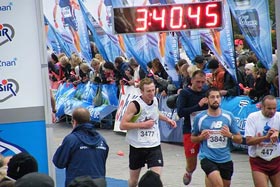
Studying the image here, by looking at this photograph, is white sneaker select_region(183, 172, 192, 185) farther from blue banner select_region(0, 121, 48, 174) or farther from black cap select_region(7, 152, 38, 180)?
black cap select_region(7, 152, 38, 180)

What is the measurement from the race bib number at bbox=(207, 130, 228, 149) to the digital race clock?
3481 millimetres

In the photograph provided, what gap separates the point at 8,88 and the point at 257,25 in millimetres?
8786

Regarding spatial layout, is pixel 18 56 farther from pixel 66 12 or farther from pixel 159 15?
pixel 66 12

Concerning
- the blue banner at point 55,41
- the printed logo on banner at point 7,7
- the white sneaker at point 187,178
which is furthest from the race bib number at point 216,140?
the blue banner at point 55,41

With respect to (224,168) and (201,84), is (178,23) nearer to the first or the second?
(201,84)

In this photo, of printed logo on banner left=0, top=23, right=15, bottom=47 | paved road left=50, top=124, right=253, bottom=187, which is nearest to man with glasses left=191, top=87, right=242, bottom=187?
paved road left=50, top=124, right=253, bottom=187

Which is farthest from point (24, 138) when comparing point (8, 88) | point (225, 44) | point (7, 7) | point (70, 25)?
point (70, 25)

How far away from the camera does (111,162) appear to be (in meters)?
17.4

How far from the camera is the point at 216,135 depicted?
1109cm

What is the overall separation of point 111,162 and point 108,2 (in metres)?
8.52

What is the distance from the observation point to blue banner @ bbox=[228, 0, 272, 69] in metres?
16.9

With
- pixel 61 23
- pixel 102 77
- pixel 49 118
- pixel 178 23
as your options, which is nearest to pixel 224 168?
pixel 49 118

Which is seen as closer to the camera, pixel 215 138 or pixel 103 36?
pixel 215 138

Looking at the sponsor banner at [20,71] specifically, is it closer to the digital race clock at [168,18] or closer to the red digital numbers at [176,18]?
the digital race clock at [168,18]
